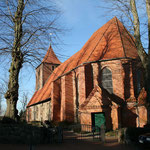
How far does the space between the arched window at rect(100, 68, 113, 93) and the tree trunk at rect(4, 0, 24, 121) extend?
31.8 feet

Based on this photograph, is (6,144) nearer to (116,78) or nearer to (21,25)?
(21,25)

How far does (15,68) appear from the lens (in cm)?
1134

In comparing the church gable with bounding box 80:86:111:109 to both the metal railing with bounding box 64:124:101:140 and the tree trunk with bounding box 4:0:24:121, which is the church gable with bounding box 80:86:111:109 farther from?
the tree trunk with bounding box 4:0:24:121

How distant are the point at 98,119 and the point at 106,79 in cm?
428

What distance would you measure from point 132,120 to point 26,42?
1148 centimetres

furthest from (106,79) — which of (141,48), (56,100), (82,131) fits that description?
(56,100)

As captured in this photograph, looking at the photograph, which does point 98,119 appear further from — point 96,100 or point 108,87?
point 108,87

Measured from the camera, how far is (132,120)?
16.2 meters

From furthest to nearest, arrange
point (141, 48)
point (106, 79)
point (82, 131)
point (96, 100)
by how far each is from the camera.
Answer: point (106, 79), point (96, 100), point (82, 131), point (141, 48)

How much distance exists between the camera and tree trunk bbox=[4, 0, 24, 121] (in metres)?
10.8

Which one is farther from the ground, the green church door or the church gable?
the church gable

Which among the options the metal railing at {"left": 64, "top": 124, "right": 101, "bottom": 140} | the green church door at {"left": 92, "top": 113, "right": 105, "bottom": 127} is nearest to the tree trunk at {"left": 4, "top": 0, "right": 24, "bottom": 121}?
the metal railing at {"left": 64, "top": 124, "right": 101, "bottom": 140}

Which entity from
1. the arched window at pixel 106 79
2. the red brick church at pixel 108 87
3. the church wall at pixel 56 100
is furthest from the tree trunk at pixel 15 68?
the church wall at pixel 56 100

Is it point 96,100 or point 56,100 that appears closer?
point 96,100
